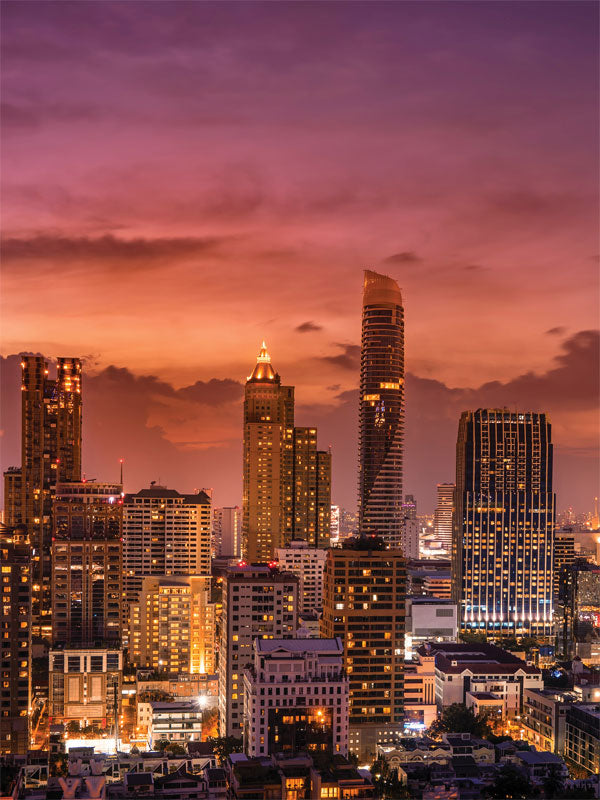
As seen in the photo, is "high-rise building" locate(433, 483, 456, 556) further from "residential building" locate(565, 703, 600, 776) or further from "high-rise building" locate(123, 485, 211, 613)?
"residential building" locate(565, 703, 600, 776)

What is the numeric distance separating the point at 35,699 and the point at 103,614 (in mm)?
3779

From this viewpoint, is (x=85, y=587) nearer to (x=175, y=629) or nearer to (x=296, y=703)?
(x=175, y=629)

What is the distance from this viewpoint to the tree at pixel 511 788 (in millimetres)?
16422

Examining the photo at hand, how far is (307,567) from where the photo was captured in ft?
119

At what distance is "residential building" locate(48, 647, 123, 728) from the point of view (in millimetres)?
24766

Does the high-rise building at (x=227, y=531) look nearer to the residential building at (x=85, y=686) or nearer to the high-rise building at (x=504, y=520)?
the high-rise building at (x=504, y=520)

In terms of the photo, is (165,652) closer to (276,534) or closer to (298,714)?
(298,714)

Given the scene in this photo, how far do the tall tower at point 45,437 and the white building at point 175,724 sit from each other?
13.6 metres

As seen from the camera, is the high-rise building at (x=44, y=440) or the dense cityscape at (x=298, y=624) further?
the high-rise building at (x=44, y=440)

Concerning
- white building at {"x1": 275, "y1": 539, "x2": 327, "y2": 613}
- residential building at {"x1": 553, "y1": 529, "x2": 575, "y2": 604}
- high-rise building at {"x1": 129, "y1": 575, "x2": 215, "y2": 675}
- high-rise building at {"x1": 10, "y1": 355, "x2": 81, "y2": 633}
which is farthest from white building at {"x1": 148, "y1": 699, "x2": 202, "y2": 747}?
residential building at {"x1": 553, "y1": 529, "x2": 575, "y2": 604}

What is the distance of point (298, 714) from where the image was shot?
61.6 ft

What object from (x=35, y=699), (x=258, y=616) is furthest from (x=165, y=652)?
(x=258, y=616)

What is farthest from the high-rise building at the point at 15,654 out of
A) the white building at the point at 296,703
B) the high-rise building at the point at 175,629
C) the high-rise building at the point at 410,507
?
the high-rise building at the point at 410,507

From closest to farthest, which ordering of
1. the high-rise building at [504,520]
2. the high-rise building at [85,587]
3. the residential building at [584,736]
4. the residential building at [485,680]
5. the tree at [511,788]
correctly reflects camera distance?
the tree at [511,788] → the residential building at [584,736] → the residential building at [485,680] → the high-rise building at [85,587] → the high-rise building at [504,520]
